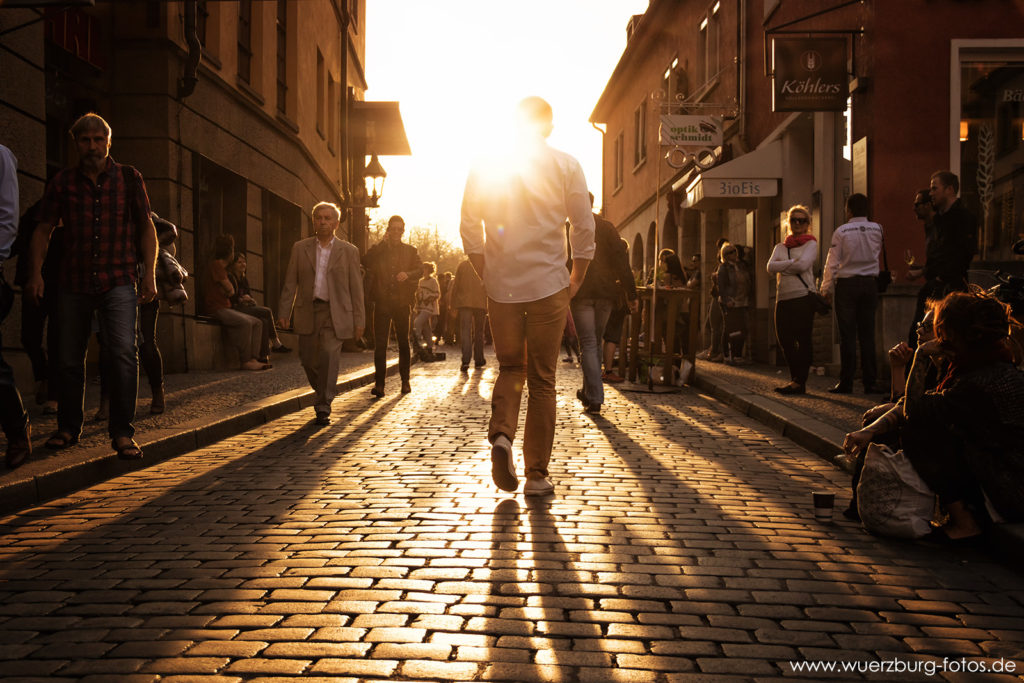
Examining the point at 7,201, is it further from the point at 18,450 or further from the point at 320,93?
the point at 320,93

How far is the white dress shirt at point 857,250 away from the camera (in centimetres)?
1030

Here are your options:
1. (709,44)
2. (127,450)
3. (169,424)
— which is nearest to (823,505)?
(127,450)

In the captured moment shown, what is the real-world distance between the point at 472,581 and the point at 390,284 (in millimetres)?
7971

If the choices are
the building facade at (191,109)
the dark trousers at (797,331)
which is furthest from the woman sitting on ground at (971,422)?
the building facade at (191,109)

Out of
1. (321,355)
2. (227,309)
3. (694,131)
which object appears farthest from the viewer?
(694,131)

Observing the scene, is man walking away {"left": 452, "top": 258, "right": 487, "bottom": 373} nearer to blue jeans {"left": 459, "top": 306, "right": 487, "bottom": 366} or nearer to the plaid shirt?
blue jeans {"left": 459, "top": 306, "right": 487, "bottom": 366}

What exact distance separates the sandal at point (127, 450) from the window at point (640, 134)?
80.8 feet

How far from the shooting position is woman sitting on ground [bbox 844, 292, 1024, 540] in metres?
4.31

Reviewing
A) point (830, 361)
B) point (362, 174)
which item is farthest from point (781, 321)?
point (362, 174)

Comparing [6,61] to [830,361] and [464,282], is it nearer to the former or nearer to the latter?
[464,282]

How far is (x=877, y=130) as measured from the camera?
12133 millimetres

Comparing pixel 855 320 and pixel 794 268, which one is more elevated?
pixel 794 268

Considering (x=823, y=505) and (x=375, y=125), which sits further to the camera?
(x=375, y=125)

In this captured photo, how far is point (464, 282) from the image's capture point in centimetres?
1638
